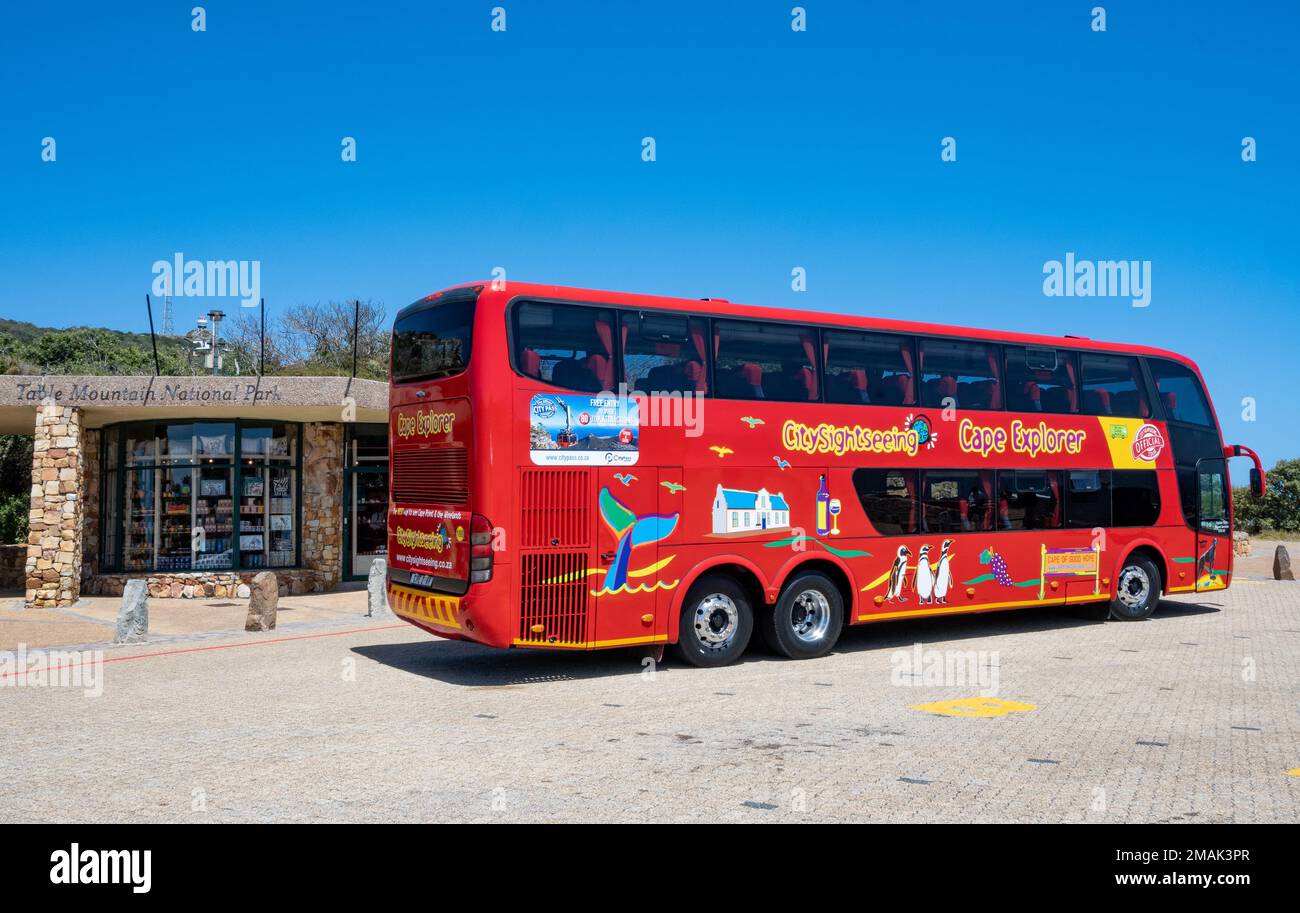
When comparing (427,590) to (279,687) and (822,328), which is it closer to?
(279,687)

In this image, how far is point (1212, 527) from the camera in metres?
16.2

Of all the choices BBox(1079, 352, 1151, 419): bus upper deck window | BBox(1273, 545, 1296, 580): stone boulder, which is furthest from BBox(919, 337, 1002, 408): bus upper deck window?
BBox(1273, 545, 1296, 580): stone boulder

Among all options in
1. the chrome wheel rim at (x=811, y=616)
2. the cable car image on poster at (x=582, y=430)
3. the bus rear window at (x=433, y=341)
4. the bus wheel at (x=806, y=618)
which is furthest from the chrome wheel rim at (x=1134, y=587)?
the bus rear window at (x=433, y=341)

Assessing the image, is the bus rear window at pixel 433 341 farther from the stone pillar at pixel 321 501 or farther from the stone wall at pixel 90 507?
the stone wall at pixel 90 507

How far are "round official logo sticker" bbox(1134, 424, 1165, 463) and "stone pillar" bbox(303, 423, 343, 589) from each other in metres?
14.6

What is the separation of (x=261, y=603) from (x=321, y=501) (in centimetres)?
669

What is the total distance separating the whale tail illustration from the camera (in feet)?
34.6

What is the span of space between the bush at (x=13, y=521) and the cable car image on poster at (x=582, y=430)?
2614 cm

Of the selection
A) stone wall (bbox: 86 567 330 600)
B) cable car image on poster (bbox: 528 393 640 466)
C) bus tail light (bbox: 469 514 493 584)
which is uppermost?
cable car image on poster (bbox: 528 393 640 466)

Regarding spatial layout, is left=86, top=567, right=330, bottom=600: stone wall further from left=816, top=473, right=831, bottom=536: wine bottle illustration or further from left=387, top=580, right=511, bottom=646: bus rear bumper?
left=816, top=473, right=831, bottom=536: wine bottle illustration

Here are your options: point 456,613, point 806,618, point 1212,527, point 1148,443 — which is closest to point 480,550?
point 456,613

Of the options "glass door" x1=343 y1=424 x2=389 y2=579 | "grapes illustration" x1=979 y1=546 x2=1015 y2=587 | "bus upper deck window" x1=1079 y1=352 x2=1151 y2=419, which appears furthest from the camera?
"glass door" x1=343 y1=424 x2=389 y2=579

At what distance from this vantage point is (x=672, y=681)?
10555 millimetres

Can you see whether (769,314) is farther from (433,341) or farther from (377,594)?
(377,594)
